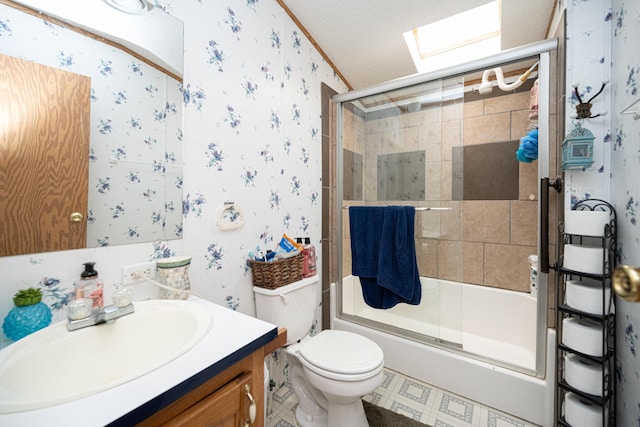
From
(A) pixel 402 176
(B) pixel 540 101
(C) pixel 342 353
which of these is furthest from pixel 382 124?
(C) pixel 342 353

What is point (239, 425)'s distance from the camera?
2.35 feet

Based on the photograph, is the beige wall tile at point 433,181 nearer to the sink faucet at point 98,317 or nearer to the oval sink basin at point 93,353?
the oval sink basin at point 93,353

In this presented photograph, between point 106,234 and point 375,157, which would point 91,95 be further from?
point 375,157

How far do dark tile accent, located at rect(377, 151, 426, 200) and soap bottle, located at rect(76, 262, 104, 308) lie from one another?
1533 mm

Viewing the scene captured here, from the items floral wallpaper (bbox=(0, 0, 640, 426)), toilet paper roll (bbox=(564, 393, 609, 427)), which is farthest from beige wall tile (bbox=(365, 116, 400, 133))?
toilet paper roll (bbox=(564, 393, 609, 427))

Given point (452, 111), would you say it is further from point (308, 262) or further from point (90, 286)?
point (90, 286)

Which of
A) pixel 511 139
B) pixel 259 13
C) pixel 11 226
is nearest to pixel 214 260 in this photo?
pixel 11 226

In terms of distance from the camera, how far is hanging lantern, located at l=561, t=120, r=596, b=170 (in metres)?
1.17

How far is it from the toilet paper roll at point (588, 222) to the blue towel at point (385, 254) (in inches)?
28.9

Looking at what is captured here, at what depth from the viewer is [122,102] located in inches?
38.7

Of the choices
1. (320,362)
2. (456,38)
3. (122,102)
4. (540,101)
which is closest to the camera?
(122,102)

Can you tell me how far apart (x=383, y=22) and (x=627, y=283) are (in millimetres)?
1772

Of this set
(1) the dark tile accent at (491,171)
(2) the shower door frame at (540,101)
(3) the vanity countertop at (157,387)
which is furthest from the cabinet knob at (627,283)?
(1) the dark tile accent at (491,171)

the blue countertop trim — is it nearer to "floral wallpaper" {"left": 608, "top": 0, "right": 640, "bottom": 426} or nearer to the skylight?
"floral wallpaper" {"left": 608, "top": 0, "right": 640, "bottom": 426}
